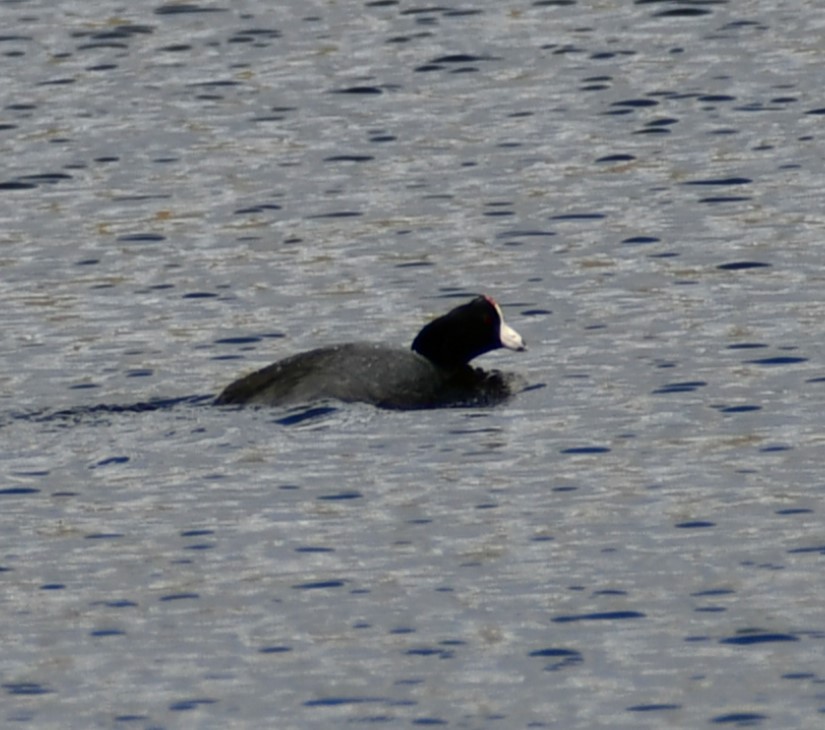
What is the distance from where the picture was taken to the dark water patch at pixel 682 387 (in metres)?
18.7

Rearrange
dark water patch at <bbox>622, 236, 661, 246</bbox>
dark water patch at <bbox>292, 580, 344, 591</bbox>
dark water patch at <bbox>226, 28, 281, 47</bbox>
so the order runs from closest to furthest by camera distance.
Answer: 1. dark water patch at <bbox>292, 580, 344, 591</bbox>
2. dark water patch at <bbox>622, 236, 661, 246</bbox>
3. dark water patch at <bbox>226, 28, 281, 47</bbox>

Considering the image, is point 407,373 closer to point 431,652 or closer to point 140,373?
point 140,373

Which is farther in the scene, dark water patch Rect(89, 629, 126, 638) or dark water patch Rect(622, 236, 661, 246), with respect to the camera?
dark water patch Rect(622, 236, 661, 246)

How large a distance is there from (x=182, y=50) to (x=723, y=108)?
→ 24.0ft

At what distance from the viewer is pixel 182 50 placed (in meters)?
32.6

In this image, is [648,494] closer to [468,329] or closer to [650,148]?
[468,329]

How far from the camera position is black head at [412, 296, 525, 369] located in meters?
20.0

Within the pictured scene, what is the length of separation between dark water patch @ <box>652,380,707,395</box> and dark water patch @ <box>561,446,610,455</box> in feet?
4.93

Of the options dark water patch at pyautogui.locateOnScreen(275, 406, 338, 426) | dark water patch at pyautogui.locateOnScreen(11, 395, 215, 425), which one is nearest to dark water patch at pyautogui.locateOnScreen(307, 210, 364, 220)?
dark water patch at pyautogui.locateOnScreen(11, 395, 215, 425)

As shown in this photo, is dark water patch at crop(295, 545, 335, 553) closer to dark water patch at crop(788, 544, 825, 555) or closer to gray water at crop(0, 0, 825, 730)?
gray water at crop(0, 0, 825, 730)

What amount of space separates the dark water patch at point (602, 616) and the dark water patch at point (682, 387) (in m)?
4.78

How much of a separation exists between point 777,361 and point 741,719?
709 cm

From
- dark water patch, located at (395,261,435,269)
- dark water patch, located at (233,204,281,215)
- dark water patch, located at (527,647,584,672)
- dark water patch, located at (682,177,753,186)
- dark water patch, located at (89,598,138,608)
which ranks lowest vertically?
dark water patch, located at (682,177,753,186)

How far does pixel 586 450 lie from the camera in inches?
680
